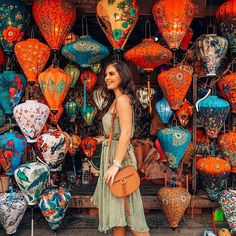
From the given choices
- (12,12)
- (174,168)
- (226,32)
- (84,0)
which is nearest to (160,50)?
(226,32)

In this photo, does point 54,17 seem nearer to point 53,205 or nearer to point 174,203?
point 53,205

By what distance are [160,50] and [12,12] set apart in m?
1.60

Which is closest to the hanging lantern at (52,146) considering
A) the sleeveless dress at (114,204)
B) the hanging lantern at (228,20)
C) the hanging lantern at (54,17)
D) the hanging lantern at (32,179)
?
the hanging lantern at (32,179)

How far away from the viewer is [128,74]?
251 cm

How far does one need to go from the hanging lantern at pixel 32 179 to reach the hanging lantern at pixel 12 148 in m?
0.10

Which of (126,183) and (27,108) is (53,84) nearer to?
(27,108)

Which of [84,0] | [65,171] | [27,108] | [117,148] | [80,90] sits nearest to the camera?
[117,148]

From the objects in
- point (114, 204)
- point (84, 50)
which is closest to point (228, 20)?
point (84, 50)

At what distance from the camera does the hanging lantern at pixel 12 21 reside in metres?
3.08

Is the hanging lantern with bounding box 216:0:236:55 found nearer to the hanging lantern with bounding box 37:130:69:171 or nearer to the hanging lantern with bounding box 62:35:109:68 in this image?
the hanging lantern with bounding box 62:35:109:68

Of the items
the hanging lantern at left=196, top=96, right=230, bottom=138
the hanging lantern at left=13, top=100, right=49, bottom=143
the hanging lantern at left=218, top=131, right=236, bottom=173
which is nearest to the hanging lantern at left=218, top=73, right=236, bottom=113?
the hanging lantern at left=196, top=96, right=230, bottom=138

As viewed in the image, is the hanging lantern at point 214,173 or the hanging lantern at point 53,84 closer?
the hanging lantern at point 53,84

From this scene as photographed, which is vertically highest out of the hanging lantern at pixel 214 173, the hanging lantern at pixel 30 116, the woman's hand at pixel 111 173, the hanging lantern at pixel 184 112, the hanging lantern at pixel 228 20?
the hanging lantern at pixel 228 20

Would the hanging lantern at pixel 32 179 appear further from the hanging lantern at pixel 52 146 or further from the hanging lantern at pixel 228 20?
the hanging lantern at pixel 228 20
